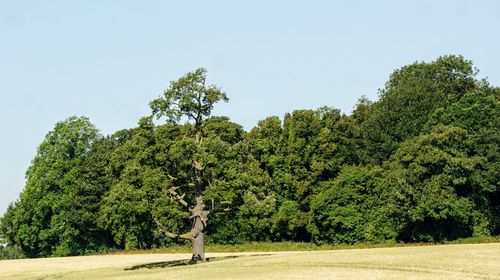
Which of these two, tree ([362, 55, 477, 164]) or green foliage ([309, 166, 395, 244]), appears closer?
green foliage ([309, 166, 395, 244])

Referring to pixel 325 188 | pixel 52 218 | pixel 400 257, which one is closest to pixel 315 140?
pixel 325 188

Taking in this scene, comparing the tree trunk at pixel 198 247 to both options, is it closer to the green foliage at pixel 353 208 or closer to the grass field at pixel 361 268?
the grass field at pixel 361 268

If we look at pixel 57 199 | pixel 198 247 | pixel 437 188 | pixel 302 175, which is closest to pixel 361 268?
pixel 198 247

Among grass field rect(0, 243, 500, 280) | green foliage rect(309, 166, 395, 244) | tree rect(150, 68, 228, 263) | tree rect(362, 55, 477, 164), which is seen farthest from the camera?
tree rect(362, 55, 477, 164)

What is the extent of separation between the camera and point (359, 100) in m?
143

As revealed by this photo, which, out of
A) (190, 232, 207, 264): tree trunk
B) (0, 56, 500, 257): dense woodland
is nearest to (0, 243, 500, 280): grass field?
(190, 232, 207, 264): tree trunk

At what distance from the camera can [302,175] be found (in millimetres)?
110938

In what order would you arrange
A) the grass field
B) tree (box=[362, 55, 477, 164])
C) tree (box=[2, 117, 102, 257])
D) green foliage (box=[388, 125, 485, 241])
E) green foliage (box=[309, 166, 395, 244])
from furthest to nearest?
tree (box=[2, 117, 102, 257]), tree (box=[362, 55, 477, 164]), green foliage (box=[309, 166, 395, 244]), green foliage (box=[388, 125, 485, 241]), the grass field

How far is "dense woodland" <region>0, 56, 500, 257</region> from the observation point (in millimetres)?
64000

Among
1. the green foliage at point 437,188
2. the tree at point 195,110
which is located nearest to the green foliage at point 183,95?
the tree at point 195,110

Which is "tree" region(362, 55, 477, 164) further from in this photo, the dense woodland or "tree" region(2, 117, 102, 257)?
"tree" region(2, 117, 102, 257)

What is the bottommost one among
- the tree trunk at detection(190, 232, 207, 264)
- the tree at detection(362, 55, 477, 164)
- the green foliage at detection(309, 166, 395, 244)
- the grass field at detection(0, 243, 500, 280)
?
the grass field at detection(0, 243, 500, 280)

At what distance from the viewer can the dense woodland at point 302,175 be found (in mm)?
64000

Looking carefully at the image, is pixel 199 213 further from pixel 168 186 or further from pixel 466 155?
pixel 466 155
